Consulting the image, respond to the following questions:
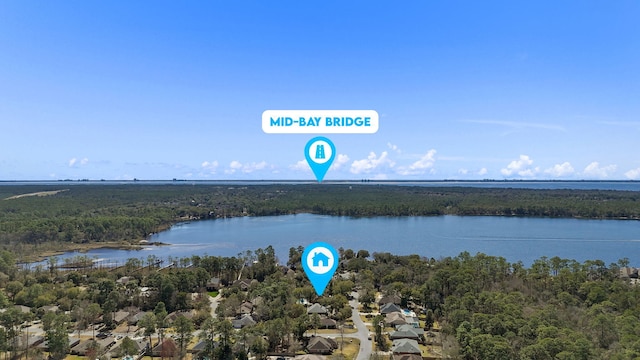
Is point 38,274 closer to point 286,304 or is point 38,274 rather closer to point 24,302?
point 24,302

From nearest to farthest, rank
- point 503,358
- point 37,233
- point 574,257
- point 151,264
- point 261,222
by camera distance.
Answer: point 503,358 < point 151,264 < point 574,257 < point 37,233 < point 261,222

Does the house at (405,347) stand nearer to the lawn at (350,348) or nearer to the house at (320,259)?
the lawn at (350,348)

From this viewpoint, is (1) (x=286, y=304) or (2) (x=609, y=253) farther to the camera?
(2) (x=609, y=253)

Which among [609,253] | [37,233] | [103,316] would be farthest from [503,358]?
[37,233]

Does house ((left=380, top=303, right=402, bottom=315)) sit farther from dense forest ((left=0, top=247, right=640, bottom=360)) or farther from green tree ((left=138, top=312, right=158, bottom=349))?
green tree ((left=138, top=312, right=158, bottom=349))

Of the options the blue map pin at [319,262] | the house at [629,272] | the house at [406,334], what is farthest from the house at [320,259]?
the house at [629,272]

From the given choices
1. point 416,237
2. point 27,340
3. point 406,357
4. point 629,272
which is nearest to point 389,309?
point 406,357

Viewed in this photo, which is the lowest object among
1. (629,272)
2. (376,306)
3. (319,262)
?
(376,306)

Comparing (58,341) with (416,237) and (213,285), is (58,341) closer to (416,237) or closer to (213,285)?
(213,285)
